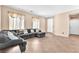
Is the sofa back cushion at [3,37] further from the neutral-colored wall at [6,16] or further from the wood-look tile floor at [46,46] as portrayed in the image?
the wood-look tile floor at [46,46]

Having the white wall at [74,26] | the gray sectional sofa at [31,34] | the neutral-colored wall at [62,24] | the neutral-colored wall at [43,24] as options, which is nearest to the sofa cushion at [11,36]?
the gray sectional sofa at [31,34]

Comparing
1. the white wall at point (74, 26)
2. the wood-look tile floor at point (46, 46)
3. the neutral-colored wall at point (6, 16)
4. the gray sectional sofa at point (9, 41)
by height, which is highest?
the neutral-colored wall at point (6, 16)

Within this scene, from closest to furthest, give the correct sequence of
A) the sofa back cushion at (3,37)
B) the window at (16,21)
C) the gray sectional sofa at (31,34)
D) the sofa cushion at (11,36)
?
the sofa back cushion at (3,37) < the sofa cushion at (11,36) < the window at (16,21) < the gray sectional sofa at (31,34)

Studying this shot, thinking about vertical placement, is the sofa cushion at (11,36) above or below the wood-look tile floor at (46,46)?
above

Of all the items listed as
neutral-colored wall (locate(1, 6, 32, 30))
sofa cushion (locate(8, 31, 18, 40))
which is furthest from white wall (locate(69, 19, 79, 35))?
sofa cushion (locate(8, 31, 18, 40))

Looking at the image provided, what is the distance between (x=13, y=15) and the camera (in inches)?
110

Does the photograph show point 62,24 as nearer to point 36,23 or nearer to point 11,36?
point 36,23

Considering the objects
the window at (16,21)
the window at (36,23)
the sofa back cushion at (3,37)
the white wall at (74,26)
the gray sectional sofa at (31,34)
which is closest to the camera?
the sofa back cushion at (3,37)

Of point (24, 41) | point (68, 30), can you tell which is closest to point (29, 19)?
point (24, 41)

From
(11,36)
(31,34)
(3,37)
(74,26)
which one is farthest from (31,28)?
(74,26)

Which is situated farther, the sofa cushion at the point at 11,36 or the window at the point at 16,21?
the window at the point at 16,21

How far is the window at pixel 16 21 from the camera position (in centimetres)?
276

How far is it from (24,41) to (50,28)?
96cm
